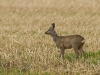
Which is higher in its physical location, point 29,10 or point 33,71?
point 29,10

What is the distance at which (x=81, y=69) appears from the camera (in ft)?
22.7

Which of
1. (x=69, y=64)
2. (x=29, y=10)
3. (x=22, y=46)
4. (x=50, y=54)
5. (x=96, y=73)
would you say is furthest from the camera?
(x=29, y=10)

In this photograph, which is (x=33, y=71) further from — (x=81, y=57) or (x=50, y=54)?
(x=81, y=57)

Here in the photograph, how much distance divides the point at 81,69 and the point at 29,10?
18.1m

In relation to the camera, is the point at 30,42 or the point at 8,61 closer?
the point at 8,61

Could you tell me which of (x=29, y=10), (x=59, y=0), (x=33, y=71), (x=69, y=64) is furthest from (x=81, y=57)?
(x=59, y=0)

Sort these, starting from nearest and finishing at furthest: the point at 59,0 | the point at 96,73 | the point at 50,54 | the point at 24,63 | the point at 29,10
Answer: the point at 96,73 < the point at 24,63 < the point at 50,54 < the point at 29,10 < the point at 59,0

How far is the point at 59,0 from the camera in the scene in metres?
27.3

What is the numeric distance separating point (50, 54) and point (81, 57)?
850 mm

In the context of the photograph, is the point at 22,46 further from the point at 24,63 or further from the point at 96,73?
the point at 96,73

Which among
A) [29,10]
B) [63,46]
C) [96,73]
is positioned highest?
[29,10]

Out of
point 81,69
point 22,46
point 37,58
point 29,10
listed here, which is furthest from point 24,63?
point 29,10

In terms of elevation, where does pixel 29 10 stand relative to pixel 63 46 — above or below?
above

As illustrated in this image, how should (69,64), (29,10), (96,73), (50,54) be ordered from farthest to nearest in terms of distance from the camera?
(29,10), (50,54), (69,64), (96,73)
